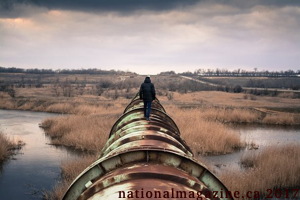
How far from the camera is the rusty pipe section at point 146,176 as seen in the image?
1.73 m

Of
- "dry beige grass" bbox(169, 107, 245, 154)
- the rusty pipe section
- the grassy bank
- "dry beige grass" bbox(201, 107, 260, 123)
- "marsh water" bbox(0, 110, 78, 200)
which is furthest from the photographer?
"dry beige grass" bbox(201, 107, 260, 123)

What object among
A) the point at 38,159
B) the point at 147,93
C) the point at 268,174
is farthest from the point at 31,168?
the point at 268,174

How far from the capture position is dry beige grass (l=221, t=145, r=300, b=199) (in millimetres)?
7676

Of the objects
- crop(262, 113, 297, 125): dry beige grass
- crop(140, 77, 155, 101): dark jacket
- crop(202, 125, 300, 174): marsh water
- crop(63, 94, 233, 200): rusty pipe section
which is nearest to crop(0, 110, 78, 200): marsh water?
crop(140, 77, 155, 101): dark jacket

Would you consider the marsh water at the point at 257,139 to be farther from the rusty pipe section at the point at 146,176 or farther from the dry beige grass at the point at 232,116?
the rusty pipe section at the point at 146,176

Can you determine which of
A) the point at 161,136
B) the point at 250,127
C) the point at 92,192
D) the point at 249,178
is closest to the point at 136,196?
the point at 92,192

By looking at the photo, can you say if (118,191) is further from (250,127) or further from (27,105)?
(27,105)

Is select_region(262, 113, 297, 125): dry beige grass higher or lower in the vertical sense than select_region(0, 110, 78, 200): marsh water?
higher

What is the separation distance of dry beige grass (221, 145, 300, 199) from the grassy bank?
29.0ft

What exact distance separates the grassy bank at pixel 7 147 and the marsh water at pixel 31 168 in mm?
301

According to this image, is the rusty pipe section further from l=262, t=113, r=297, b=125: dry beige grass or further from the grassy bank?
l=262, t=113, r=297, b=125: dry beige grass

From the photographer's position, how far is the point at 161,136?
2.91 meters

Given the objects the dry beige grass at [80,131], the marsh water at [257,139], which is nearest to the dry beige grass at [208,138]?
the marsh water at [257,139]

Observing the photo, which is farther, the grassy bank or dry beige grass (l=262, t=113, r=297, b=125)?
dry beige grass (l=262, t=113, r=297, b=125)
